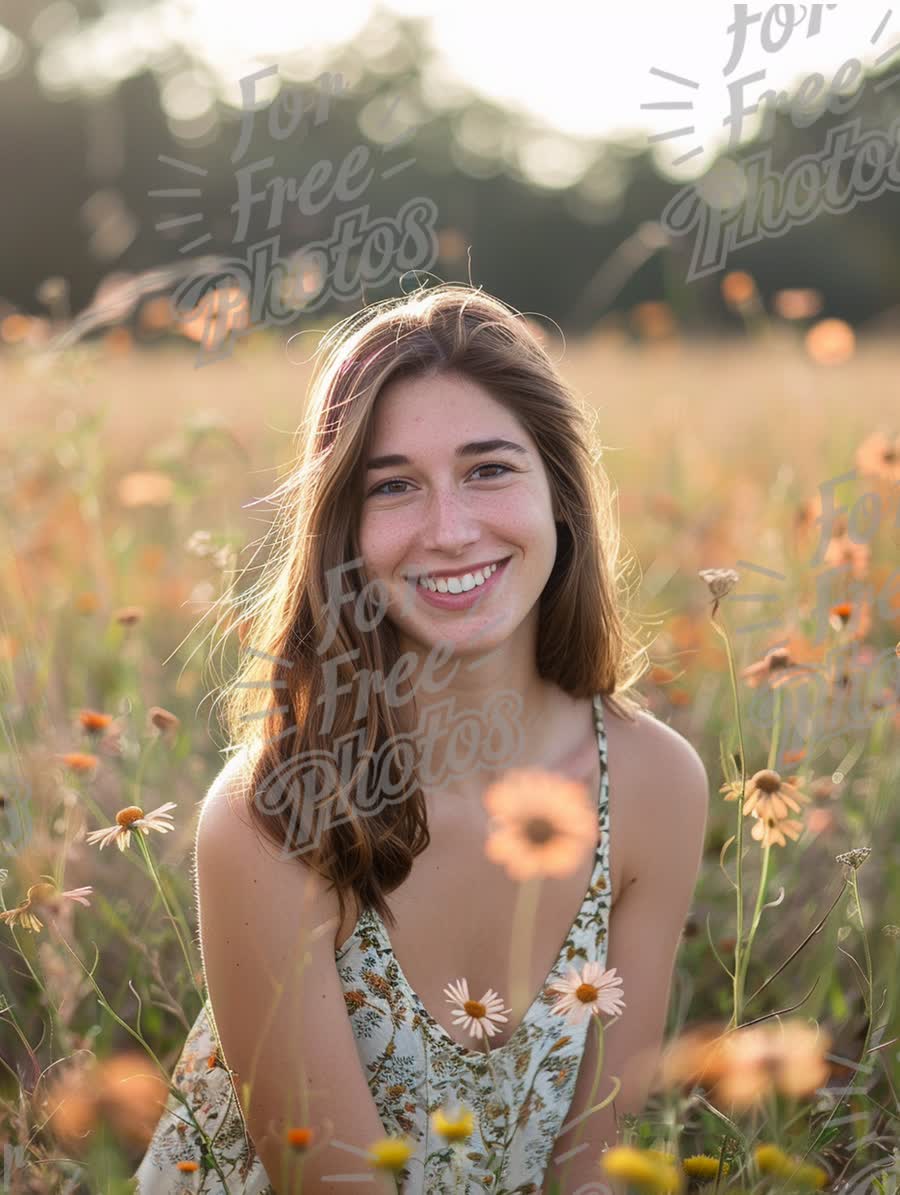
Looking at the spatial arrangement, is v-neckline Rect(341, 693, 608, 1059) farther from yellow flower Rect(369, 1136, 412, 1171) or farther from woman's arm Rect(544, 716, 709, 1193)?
yellow flower Rect(369, 1136, 412, 1171)

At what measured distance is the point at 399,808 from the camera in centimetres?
150

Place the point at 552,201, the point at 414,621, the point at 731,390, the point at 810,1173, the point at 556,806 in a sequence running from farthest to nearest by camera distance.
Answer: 1. the point at 552,201
2. the point at 731,390
3. the point at 414,621
4. the point at 556,806
5. the point at 810,1173

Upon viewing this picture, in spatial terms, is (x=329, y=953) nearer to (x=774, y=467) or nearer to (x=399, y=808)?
(x=399, y=808)

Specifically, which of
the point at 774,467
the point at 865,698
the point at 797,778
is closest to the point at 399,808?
Result: the point at 797,778

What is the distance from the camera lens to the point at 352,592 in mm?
1514

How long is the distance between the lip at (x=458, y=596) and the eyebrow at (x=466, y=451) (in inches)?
5.2

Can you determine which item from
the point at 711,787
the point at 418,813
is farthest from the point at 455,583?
the point at 711,787

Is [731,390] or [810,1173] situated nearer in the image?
[810,1173]

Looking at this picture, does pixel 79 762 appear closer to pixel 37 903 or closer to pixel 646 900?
pixel 37 903

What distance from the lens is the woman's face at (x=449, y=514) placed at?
1.48 m

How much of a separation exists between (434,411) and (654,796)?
575 mm

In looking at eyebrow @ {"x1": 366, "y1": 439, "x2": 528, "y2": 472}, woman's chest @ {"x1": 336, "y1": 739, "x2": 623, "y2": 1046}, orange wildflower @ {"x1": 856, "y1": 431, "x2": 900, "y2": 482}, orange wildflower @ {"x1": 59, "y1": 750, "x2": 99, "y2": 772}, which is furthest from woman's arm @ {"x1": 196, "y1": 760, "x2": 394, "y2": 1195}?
orange wildflower @ {"x1": 856, "y1": 431, "x2": 900, "y2": 482}

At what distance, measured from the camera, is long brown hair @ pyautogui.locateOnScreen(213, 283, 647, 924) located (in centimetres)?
143

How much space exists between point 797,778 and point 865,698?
0.33 m
